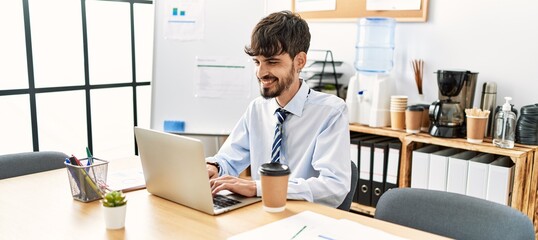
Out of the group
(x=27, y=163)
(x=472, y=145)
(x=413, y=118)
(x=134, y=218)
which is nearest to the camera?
(x=134, y=218)

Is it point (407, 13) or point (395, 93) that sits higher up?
point (407, 13)

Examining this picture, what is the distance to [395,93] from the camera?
325cm

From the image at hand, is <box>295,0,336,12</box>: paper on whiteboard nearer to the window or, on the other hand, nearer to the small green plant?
the window

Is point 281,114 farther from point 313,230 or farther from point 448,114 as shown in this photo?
point 448,114

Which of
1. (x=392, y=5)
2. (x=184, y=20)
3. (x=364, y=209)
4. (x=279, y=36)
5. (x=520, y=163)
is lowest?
(x=364, y=209)

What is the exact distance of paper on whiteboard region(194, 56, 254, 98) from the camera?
333cm

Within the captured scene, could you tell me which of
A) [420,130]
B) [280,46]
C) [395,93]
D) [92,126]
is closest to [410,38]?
[395,93]

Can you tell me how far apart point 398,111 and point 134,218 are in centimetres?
201

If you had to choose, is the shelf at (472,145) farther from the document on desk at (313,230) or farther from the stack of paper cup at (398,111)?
the document on desk at (313,230)

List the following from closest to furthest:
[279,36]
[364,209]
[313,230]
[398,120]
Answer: [313,230] < [279,36] < [398,120] < [364,209]

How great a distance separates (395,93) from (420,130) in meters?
0.36

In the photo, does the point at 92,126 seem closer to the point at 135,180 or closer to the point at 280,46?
the point at 135,180

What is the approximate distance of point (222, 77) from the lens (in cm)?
335

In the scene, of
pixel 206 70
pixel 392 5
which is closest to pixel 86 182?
pixel 206 70
